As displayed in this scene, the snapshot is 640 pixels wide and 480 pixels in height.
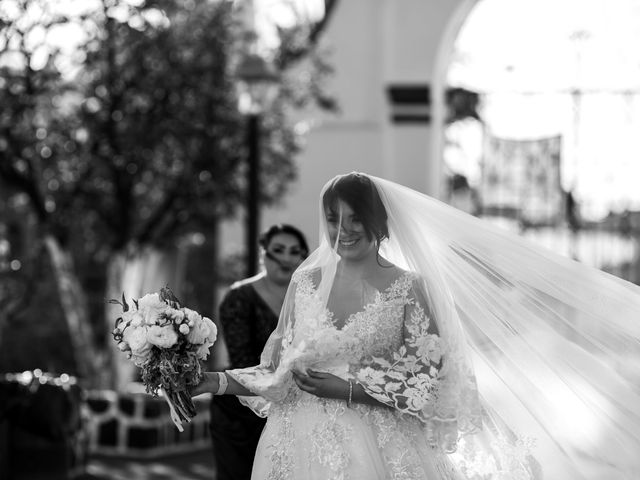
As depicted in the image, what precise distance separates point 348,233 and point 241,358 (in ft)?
5.06

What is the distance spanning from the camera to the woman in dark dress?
19.7 feet

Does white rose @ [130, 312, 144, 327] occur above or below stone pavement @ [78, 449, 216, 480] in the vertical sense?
above

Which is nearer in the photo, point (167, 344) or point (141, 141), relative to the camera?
point (167, 344)

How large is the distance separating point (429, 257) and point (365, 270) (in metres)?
0.28

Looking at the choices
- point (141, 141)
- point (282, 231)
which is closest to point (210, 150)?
point (141, 141)

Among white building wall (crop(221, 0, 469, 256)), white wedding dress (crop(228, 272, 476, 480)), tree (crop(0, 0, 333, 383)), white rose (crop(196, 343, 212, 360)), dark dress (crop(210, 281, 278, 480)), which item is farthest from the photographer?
white building wall (crop(221, 0, 469, 256))

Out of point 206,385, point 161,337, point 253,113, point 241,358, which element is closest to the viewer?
point 161,337

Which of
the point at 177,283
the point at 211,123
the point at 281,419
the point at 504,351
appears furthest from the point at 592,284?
the point at 177,283

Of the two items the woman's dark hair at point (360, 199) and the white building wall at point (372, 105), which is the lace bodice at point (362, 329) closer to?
the woman's dark hair at point (360, 199)

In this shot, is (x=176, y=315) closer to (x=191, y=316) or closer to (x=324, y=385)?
(x=191, y=316)

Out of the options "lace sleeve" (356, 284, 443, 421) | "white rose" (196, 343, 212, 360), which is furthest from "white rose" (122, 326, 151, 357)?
"lace sleeve" (356, 284, 443, 421)

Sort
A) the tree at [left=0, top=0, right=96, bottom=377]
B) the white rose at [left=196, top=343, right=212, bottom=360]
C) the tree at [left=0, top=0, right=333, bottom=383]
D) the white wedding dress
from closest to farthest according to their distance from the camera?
the white wedding dress, the white rose at [left=196, top=343, right=212, bottom=360], the tree at [left=0, top=0, right=96, bottom=377], the tree at [left=0, top=0, right=333, bottom=383]

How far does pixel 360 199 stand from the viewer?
184 inches

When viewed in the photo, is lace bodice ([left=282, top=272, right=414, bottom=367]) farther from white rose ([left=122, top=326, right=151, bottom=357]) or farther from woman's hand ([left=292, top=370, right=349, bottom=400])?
white rose ([left=122, top=326, right=151, bottom=357])
